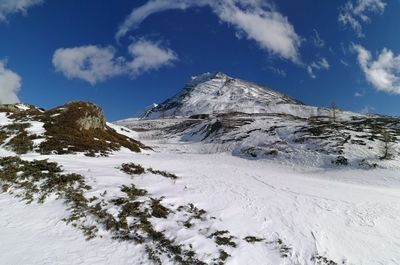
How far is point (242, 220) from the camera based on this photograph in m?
17.6

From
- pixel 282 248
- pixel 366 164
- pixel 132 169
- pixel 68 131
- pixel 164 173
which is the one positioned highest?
pixel 366 164

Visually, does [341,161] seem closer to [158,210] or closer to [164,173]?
[164,173]

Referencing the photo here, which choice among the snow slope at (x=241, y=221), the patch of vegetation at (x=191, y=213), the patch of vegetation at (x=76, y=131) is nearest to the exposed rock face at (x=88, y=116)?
the patch of vegetation at (x=76, y=131)

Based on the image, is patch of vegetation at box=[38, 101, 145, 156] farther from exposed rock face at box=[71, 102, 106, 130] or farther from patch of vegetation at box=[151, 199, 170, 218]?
patch of vegetation at box=[151, 199, 170, 218]

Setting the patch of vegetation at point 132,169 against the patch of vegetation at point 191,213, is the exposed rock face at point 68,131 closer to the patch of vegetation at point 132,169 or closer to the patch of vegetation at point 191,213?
the patch of vegetation at point 132,169

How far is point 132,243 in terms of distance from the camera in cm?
1385

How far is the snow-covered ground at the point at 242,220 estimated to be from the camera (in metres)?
13.0

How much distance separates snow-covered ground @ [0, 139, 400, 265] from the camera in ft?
42.7

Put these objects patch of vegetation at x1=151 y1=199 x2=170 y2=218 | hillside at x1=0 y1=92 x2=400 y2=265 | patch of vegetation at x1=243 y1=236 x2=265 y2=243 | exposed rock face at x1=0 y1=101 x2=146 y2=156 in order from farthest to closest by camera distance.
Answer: exposed rock face at x1=0 y1=101 x2=146 y2=156 < patch of vegetation at x1=151 y1=199 x2=170 y2=218 < patch of vegetation at x1=243 y1=236 x2=265 y2=243 < hillside at x1=0 y1=92 x2=400 y2=265

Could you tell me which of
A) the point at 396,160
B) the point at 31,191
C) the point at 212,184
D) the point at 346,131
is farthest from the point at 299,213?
the point at 346,131

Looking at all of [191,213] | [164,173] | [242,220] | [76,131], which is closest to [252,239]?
[242,220]

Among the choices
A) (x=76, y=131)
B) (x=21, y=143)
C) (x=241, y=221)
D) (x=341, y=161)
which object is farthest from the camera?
(x=341, y=161)

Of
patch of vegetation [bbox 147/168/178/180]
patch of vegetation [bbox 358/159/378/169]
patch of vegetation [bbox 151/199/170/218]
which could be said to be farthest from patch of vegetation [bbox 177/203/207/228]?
patch of vegetation [bbox 358/159/378/169]

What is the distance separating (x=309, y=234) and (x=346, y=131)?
40.7 metres
